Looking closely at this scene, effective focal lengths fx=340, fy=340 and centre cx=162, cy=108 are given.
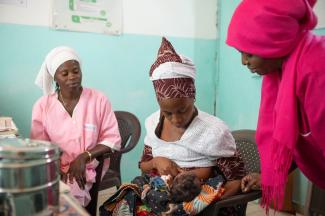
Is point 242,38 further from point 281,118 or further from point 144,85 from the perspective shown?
point 144,85

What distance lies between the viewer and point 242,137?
1.88 m

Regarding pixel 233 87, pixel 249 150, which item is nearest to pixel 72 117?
pixel 249 150

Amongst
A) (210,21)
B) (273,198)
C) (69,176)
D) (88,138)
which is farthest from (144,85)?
(273,198)

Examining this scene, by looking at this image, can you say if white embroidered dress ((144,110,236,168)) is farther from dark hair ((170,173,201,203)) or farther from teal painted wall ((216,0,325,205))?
teal painted wall ((216,0,325,205))

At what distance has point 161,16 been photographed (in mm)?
3562

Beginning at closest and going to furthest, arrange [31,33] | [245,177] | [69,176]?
1. [245,177]
2. [69,176]
3. [31,33]

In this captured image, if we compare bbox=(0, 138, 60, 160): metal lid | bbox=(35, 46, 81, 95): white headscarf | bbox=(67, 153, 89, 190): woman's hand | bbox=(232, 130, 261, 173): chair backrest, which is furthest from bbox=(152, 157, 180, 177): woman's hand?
bbox=(0, 138, 60, 160): metal lid

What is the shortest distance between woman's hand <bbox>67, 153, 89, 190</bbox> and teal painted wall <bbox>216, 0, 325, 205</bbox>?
2196 millimetres

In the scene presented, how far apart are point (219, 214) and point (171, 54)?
74cm

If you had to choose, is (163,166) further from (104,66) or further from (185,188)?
(104,66)

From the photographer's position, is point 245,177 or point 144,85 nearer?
point 245,177

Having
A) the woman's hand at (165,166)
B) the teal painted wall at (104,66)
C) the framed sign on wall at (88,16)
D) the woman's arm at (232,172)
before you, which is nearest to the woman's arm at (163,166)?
the woman's hand at (165,166)

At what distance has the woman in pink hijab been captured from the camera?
1.15 m

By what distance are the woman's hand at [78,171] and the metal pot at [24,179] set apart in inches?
40.1
